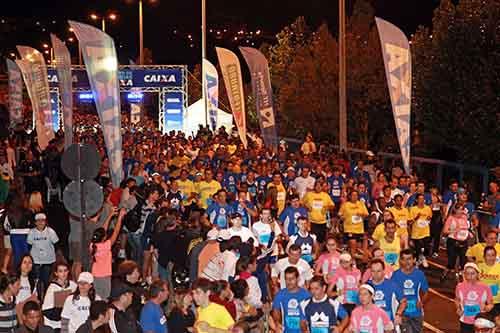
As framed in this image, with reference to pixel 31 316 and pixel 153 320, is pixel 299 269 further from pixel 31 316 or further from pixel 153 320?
pixel 31 316

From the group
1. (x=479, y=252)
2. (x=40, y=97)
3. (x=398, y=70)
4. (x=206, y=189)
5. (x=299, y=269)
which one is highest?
(x=398, y=70)

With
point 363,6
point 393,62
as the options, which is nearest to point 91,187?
point 393,62

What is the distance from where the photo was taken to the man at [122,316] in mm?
8938

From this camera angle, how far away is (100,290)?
12344 millimetres

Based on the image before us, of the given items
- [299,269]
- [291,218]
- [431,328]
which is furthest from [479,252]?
[291,218]

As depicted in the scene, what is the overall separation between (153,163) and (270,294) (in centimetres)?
1072

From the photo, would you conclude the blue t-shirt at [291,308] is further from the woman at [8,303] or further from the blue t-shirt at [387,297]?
the woman at [8,303]

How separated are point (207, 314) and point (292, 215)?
285 inches

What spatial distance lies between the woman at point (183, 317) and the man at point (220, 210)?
A: 6.09 m

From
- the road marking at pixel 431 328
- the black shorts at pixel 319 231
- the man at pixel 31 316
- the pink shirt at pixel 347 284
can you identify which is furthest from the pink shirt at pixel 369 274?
the black shorts at pixel 319 231

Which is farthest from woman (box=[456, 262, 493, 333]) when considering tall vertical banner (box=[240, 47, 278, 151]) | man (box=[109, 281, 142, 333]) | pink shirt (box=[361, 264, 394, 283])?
tall vertical banner (box=[240, 47, 278, 151])

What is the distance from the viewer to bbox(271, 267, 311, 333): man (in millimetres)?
10062

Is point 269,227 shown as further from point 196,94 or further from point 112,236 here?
point 196,94

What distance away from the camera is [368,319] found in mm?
9438
